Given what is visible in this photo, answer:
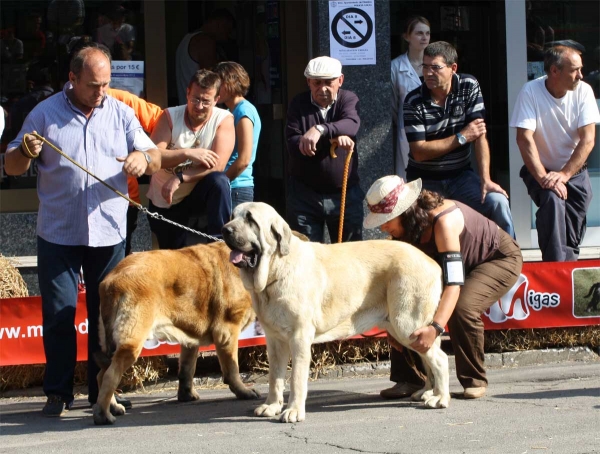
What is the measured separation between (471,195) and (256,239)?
2.80m

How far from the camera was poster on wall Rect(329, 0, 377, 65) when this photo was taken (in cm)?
936

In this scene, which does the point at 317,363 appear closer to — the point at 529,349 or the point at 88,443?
the point at 529,349

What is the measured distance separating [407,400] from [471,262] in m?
1.01

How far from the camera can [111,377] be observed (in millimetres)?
6219

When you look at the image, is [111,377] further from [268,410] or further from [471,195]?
[471,195]

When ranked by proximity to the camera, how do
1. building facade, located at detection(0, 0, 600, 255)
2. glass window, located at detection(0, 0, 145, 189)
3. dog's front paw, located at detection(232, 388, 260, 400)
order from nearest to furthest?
dog's front paw, located at detection(232, 388, 260, 400) < building facade, located at detection(0, 0, 600, 255) < glass window, located at detection(0, 0, 145, 189)

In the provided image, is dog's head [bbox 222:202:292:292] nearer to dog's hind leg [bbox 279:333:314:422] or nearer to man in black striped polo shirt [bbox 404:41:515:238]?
dog's hind leg [bbox 279:333:314:422]

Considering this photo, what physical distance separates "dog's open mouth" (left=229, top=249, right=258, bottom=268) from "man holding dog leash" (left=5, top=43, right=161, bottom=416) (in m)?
0.96

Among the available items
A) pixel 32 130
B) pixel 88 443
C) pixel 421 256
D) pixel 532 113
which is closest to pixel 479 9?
pixel 532 113

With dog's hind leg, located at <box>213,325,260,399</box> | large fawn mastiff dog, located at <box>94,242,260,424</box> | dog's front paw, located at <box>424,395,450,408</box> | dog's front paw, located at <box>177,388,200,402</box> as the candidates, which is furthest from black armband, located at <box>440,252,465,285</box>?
dog's front paw, located at <box>177,388,200,402</box>

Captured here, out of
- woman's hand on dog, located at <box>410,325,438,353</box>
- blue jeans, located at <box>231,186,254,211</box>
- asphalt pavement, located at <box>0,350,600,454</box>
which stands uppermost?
blue jeans, located at <box>231,186,254,211</box>

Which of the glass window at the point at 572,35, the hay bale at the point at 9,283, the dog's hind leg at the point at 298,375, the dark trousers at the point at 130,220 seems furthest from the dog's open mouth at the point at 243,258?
the glass window at the point at 572,35

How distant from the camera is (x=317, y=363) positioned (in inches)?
304

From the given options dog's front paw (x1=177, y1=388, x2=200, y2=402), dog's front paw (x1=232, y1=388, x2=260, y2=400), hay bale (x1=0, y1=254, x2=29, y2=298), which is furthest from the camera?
hay bale (x1=0, y1=254, x2=29, y2=298)
